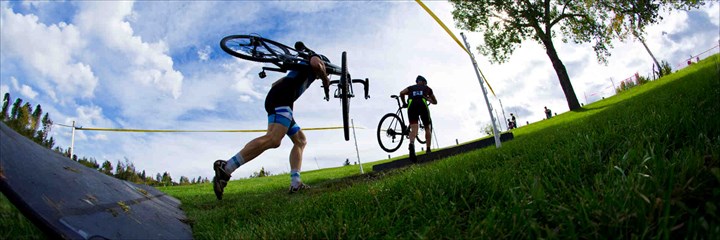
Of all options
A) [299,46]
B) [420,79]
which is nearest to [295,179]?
[299,46]

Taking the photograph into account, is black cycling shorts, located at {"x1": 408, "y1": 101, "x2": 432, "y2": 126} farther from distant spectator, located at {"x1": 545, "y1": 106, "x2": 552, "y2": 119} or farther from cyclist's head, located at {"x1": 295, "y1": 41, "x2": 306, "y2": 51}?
distant spectator, located at {"x1": 545, "y1": 106, "x2": 552, "y2": 119}

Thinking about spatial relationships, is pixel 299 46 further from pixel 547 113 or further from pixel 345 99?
pixel 547 113

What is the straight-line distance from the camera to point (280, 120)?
5102 mm

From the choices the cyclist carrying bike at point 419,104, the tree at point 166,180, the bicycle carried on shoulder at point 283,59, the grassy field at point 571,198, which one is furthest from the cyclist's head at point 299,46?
the tree at point 166,180

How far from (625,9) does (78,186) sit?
28080 mm

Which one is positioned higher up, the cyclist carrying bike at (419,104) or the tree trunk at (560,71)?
the tree trunk at (560,71)

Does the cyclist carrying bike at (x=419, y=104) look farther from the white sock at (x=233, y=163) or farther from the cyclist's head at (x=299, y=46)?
the white sock at (x=233, y=163)

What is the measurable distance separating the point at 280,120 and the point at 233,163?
867mm

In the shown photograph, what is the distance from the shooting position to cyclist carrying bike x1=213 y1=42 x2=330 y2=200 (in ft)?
15.9

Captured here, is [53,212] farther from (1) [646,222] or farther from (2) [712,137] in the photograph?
(2) [712,137]

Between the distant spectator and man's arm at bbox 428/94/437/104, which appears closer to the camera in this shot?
man's arm at bbox 428/94/437/104

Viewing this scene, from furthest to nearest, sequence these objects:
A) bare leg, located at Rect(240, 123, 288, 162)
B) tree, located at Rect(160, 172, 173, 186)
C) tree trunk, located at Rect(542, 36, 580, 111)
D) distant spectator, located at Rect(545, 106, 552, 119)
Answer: distant spectator, located at Rect(545, 106, 552, 119), tree trunk, located at Rect(542, 36, 580, 111), tree, located at Rect(160, 172, 173, 186), bare leg, located at Rect(240, 123, 288, 162)

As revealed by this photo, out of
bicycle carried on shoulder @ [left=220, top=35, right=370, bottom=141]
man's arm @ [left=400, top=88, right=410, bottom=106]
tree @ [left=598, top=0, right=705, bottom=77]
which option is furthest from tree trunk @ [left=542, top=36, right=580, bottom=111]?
bicycle carried on shoulder @ [left=220, top=35, right=370, bottom=141]

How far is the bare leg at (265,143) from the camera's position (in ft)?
16.2
